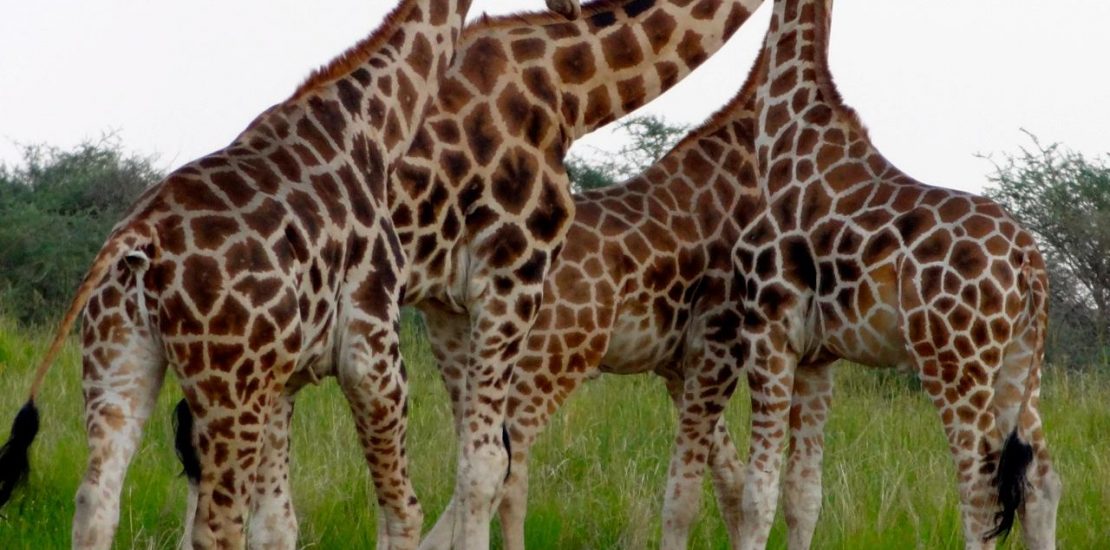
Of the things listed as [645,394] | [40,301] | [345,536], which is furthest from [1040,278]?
[40,301]

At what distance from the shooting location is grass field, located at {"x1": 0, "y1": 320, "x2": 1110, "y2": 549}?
6449 mm

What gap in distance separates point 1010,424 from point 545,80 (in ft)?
7.49

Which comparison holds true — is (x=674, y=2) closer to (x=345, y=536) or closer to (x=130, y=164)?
(x=345, y=536)

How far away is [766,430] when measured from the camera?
6.25 meters

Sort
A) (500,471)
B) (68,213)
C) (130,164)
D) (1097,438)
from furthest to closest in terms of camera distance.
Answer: (130,164)
(68,213)
(1097,438)
(500,471)

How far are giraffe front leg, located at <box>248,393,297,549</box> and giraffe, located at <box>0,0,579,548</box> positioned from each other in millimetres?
236

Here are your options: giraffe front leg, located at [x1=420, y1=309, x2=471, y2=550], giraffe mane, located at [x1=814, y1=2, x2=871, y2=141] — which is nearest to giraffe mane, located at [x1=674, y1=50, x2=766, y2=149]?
giraffe mane, located at [x1=814, y1=2, x2=871, y2=141]

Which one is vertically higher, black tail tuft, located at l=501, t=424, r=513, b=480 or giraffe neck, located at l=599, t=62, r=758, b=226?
giraffe neck, located at l=599, t=62, r=758, b=226

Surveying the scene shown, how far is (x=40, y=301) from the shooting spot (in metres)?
12.2

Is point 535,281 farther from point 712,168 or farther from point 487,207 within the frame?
point 712,168

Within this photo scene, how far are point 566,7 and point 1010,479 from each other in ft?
8.08

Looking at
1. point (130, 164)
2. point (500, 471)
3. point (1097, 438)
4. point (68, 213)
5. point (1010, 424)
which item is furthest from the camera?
point (130, 164)

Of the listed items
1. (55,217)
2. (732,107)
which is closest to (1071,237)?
(732,107)

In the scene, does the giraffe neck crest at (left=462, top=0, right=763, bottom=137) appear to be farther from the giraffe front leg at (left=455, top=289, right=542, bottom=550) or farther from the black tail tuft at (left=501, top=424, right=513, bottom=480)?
the black tail tuft at (left=501, top=424, right=513, bottom=480)
